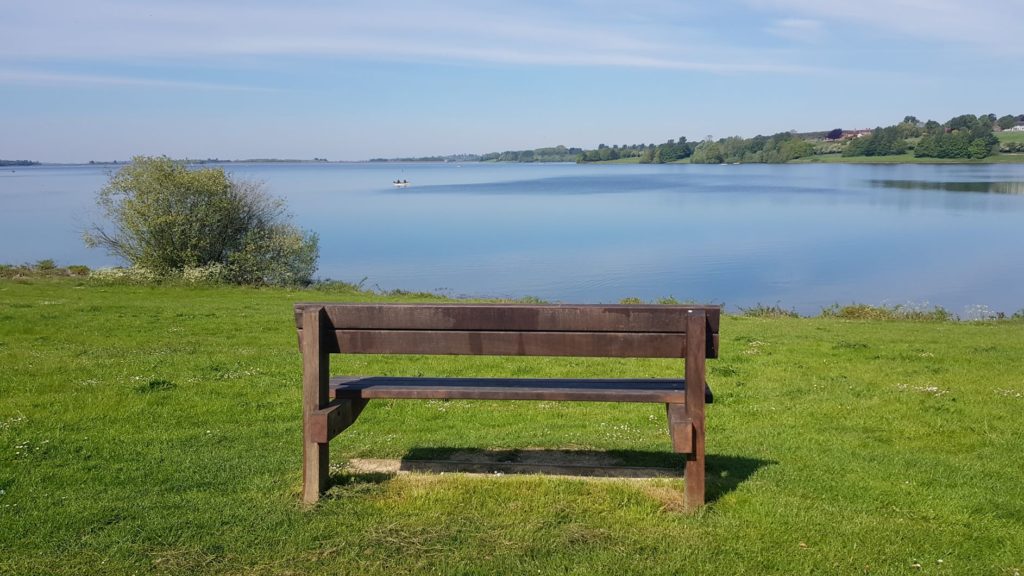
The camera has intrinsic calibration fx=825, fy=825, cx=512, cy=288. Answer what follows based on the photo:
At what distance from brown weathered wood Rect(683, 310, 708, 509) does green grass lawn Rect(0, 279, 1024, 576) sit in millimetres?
172

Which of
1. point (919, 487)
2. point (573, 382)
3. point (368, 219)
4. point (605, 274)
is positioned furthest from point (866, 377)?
point (368, 219)

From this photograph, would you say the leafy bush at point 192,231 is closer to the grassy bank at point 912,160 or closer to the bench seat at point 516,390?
the bench seat at point 516,390

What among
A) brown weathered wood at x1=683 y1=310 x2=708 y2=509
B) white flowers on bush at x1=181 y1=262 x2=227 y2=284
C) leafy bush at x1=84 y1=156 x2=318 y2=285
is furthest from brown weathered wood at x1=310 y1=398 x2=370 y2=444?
leafy bush at x1=84 y1=156 x2=318 y2=285

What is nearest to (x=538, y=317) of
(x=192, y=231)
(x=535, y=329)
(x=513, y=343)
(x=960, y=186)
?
(x=535, y=329)

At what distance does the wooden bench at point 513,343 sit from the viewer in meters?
4.92

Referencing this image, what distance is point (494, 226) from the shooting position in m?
69.0

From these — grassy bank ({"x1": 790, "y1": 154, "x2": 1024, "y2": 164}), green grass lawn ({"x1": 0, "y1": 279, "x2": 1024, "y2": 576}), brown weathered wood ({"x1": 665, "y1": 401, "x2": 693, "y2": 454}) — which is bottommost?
green grass lawn ({"x1": 0, "y1": 279, "x2": 1024, "y2": 576})

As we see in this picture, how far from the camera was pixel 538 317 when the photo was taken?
16.1 feet

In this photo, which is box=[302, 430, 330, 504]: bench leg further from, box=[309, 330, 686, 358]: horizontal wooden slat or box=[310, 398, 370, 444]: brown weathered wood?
box=[309, 330, 686, 358]: horizontal wooden slat

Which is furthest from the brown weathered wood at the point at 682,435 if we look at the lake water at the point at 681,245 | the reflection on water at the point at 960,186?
the reflection on water at the point at 960,186

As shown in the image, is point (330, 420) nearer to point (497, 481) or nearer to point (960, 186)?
point (497, 481)

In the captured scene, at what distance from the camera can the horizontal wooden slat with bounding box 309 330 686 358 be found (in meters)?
4.93

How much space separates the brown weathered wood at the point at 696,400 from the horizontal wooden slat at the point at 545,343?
0.08 m

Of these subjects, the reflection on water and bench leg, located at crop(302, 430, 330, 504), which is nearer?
bench leg, located at crop(302, 430, 330, 504)
